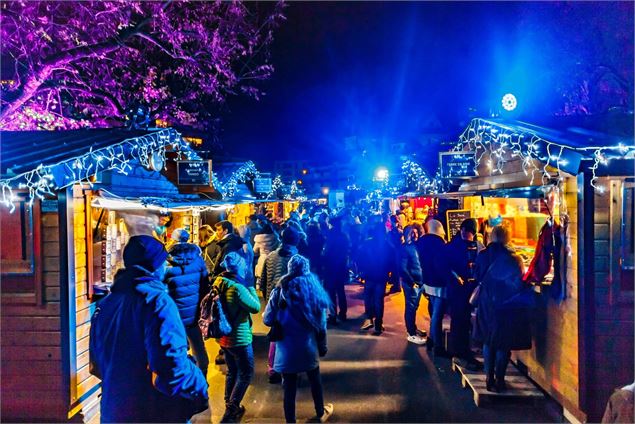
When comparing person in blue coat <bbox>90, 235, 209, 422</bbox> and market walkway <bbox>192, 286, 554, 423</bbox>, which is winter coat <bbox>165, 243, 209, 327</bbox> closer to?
market walkway <bbox>192, 286, 554, 423</bbox>

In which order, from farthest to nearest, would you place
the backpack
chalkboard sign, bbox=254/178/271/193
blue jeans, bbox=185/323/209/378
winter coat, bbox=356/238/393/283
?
chalkboard sign, bbox=254/178/271/193, winter coat, bbox=356/238/393/283, blue jeans, bbox=185/323/209/378, the backpack

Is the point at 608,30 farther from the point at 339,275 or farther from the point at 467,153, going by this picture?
the point at 339,275

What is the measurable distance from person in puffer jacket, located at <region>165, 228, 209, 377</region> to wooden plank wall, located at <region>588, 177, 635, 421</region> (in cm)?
481

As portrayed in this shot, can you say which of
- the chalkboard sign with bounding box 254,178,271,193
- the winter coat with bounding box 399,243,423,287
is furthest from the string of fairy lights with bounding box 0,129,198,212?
the chalkboard sign with bounding box 254,178,271,193

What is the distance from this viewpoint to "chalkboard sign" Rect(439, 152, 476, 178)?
7.88 m

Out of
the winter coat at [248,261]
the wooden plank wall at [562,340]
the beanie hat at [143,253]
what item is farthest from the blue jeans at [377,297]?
the beanie hat at [143,253]

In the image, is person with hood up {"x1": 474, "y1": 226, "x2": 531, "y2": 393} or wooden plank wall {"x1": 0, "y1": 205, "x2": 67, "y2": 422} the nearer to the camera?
wooden plank wall {"x1": 0, "y1": 205, "x2": 67, "y2": 422}

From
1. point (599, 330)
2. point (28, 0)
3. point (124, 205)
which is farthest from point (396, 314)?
point (28, 0)

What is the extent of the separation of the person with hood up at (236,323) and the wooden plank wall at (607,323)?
3916 millimetres

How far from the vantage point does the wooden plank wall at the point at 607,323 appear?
13.6ft

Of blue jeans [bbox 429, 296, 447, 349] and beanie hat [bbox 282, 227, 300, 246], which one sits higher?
beanie hat [bbox 282, 227, 300, 246]

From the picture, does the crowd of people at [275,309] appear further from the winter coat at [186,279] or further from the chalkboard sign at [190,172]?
the chalkboard sign at [190,172]

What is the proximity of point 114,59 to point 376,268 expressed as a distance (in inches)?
377

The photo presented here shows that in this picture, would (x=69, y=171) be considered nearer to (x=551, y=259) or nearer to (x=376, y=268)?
(x=376, y=268)
